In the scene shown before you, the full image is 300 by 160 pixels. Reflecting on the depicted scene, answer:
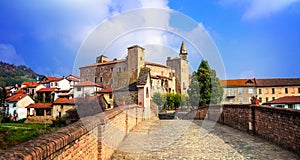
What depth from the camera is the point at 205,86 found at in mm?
35188

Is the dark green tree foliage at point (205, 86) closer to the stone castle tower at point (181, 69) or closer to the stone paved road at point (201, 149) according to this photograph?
the stone paved road at point (201, 149)

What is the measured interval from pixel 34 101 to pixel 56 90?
18.0 feet

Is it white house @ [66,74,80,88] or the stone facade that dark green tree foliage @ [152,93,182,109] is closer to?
the stone facade

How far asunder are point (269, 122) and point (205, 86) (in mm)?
28583

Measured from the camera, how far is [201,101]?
1332 inches

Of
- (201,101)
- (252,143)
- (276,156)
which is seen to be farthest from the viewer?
(201,101)

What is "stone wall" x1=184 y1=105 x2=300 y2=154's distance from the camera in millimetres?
5520

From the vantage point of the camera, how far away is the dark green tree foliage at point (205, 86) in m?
34.4

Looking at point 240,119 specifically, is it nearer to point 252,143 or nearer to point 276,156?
point 252,143

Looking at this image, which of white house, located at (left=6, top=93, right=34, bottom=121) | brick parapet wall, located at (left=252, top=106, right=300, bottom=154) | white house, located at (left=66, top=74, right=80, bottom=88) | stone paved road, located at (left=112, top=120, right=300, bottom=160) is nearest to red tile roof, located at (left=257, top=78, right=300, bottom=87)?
white house, located at (left=66, top=74, right=80, bottom=88)

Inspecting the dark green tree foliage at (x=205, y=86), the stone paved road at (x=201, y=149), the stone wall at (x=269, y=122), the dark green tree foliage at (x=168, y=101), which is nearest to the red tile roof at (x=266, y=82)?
the dark green tree foliage at (x=168, y=101)

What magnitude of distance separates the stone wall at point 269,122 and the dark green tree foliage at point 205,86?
73.1 ft

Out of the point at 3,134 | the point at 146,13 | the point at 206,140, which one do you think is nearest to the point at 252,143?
the point at 206,140

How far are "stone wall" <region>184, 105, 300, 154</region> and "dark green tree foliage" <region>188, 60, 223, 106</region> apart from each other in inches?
878
